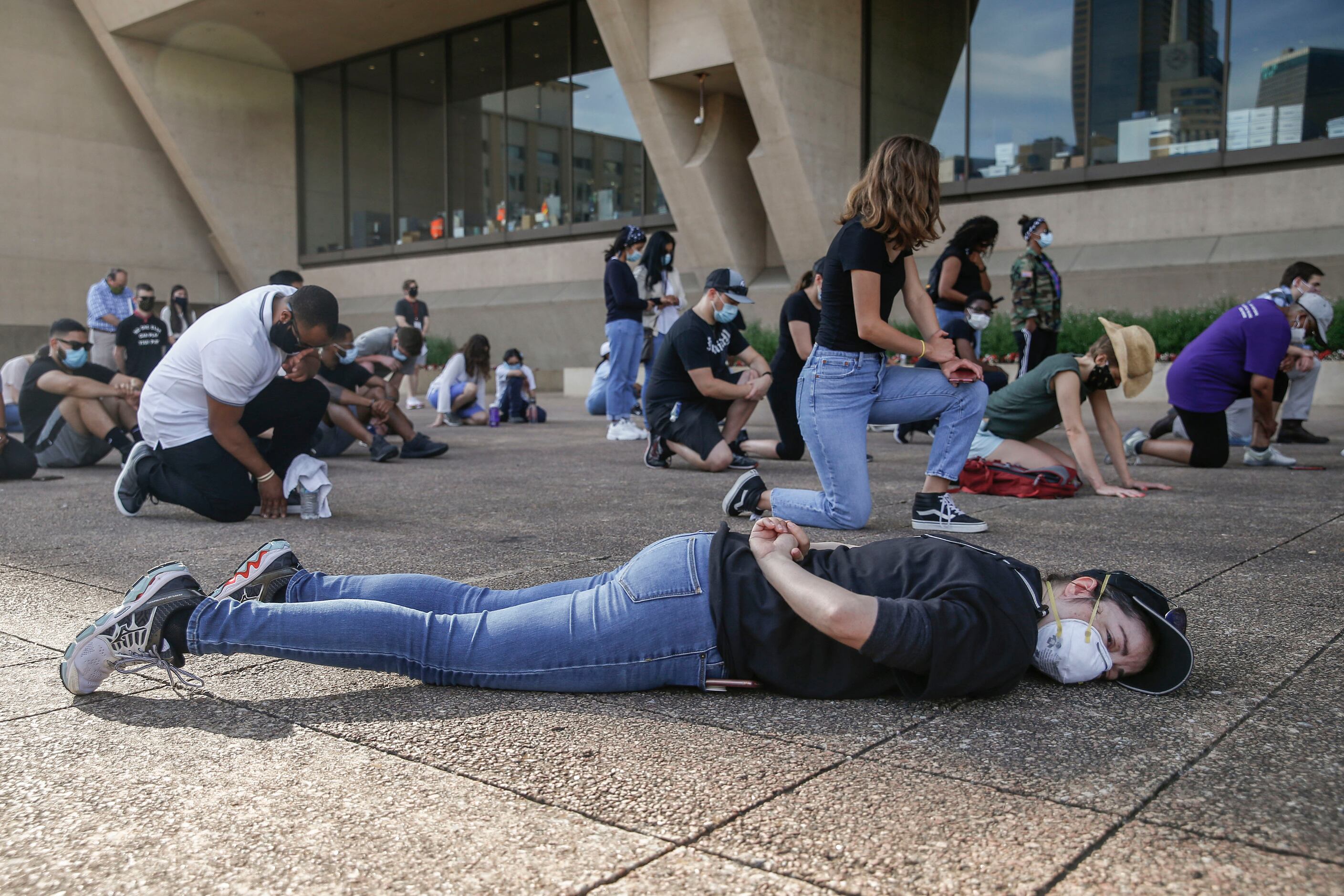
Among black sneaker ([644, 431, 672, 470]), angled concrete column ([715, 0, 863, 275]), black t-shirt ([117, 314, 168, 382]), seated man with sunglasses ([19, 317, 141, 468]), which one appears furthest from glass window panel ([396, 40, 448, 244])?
black sneaker ([644, 431, 672, 470])

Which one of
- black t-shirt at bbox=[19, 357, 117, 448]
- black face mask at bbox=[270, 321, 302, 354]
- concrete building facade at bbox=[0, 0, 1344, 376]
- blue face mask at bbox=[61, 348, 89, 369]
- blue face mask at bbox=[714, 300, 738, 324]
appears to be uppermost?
concrete building facade at bbox=[0, 0, 1344, 376]

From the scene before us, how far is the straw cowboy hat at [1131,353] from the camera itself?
18.6ft

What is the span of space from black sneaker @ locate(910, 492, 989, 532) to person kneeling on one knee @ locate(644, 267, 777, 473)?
2492 millimetres

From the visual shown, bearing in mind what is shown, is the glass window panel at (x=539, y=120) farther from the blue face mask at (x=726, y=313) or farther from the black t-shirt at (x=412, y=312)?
the blue face mask at (x=726, y=313)

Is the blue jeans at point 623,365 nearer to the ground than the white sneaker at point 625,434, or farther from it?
farther from it

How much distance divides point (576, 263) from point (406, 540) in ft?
53.4

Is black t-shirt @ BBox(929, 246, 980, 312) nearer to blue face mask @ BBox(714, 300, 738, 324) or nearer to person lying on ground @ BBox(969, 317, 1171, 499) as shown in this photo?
blue face mask @ BBox(714, 300, 738, 324)

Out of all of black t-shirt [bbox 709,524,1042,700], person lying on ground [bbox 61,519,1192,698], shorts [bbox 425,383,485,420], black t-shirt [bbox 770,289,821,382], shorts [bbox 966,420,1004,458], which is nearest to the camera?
black t-shirt [bbox 709,524,1042,700]

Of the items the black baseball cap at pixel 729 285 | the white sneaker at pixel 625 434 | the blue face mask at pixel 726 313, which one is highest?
the black baseball cap at pixel 729 285

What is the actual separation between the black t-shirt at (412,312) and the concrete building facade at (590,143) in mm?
4102

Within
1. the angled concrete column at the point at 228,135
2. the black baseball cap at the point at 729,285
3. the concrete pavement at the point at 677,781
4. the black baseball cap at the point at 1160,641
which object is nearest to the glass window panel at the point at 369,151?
the angled concrete column at the point at 228,135

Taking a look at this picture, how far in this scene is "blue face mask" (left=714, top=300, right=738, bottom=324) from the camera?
721 centimetres

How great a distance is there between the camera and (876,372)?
478 cm

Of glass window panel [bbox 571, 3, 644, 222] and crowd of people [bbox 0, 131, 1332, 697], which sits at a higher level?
glass window panel [bbox 571, 3, 644, 222]
